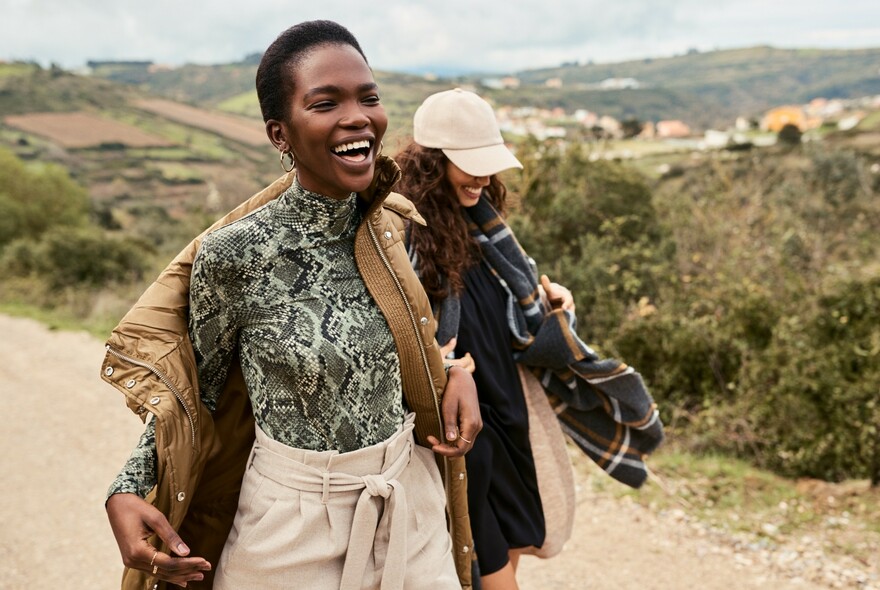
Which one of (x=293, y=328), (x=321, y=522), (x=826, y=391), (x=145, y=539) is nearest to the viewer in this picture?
(x=145, y=539)

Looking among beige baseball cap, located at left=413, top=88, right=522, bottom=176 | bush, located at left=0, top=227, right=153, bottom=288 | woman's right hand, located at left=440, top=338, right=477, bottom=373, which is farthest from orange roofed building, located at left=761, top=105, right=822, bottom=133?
woman's right hand, located at left=440, top=338, right=477, bottom=373

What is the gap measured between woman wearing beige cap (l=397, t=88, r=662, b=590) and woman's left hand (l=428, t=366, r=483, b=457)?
374 mm

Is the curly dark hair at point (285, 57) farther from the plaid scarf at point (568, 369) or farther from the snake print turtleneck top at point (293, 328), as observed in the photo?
the plaid scarf at point (568, 369)

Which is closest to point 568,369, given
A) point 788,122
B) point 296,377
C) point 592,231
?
point 296,377

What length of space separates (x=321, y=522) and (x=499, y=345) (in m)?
1.06

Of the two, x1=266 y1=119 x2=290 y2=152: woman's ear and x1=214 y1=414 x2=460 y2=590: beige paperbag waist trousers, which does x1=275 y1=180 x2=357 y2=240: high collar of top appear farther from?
x1=214 y1=414 x2=460 y2=590: beige paperbag waist trousers

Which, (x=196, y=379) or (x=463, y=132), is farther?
(x=463, y=132)

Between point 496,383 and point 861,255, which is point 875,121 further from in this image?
point 496,383

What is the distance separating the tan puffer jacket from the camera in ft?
5.14

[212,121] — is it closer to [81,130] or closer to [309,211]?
[81,130]

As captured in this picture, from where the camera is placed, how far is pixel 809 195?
437 inches

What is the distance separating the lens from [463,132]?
2.51 m

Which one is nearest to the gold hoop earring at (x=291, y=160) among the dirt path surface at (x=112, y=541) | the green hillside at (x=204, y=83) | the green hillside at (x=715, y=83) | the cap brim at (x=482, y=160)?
the cap brim at (x=482, y=160)

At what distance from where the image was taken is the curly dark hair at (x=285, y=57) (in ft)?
5.09
